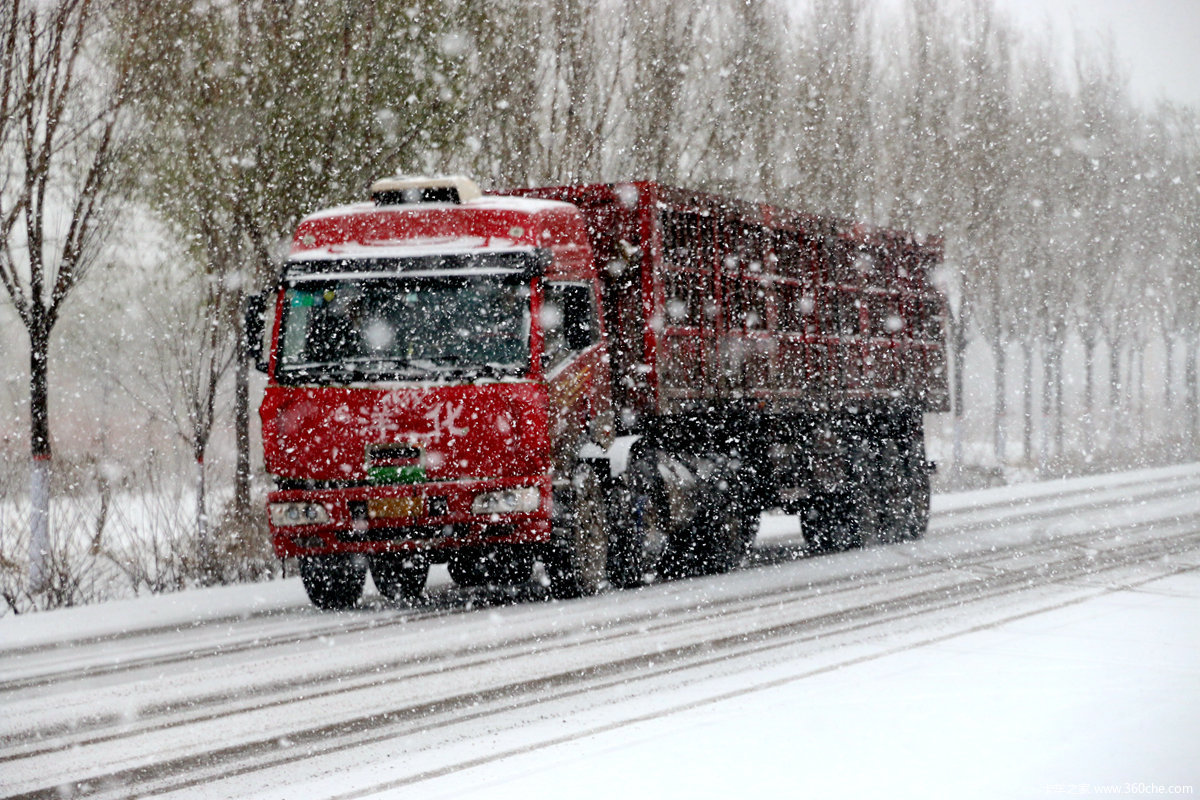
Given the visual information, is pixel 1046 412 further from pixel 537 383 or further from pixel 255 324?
pixel 255 324

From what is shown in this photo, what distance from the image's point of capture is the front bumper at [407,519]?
1219 centimetres

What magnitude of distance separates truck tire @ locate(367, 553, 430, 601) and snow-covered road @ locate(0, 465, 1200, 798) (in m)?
0.33

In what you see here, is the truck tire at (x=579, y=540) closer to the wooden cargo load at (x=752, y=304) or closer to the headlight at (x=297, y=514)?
the wooden cargo load at (x=752, y=304)

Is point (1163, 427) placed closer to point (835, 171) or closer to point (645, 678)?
point (835, 171)

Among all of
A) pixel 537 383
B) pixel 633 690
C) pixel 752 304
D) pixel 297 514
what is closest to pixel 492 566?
pixel 297 514

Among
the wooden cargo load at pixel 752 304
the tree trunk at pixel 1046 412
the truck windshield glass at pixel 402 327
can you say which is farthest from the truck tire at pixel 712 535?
the tree trunk at pixel 1046 412

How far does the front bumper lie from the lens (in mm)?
12188

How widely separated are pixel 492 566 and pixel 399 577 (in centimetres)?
83

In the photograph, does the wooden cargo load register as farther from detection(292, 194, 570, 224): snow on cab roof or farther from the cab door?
detection(292, 194, 570, 224): snow on cab roof

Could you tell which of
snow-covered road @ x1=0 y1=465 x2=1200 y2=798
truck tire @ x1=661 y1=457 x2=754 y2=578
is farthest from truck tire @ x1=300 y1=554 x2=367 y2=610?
truck tire @ x1=661 y1=457 x2=754 y2=578

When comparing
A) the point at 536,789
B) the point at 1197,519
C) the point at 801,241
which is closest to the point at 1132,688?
the point at 536,789

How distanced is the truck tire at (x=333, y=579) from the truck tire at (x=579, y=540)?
1554mm

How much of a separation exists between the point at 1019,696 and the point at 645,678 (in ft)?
6.61

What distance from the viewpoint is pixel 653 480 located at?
14.4 meters
